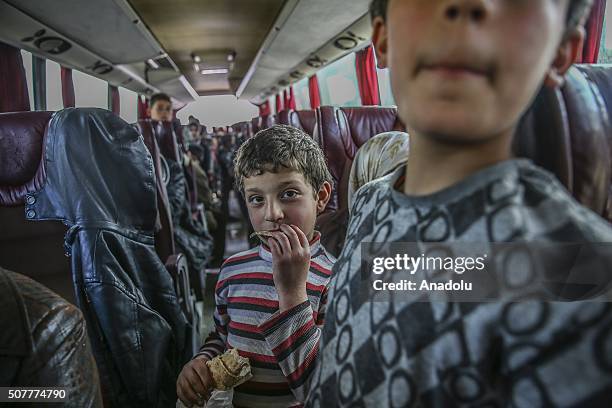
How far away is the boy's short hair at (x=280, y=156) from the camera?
2.46ft

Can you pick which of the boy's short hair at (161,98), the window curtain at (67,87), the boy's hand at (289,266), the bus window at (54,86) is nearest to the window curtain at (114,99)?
the window curtain at (67,87)

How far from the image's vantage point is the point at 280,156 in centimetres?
75

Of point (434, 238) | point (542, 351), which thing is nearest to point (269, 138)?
point (434, 238)

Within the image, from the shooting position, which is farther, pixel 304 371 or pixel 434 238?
pixel 304 371

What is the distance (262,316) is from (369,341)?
1.32 feet

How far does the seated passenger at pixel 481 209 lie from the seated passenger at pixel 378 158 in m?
0.14

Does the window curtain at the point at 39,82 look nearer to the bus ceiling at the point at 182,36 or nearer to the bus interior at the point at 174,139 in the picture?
the bus interior at the point at 174,139

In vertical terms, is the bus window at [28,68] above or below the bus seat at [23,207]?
above

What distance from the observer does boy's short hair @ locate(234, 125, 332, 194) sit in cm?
75

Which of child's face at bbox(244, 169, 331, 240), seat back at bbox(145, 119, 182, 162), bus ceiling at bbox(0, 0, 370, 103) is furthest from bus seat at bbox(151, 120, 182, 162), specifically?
child's face at bbox(244, 169, 331, 240)

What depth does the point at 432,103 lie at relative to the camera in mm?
337

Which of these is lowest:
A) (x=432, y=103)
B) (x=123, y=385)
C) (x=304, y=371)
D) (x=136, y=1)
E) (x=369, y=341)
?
(x=123, y=385)

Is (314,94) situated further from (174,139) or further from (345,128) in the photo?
(345,128)

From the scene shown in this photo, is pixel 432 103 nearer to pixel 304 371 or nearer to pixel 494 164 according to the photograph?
pixel 494 164
